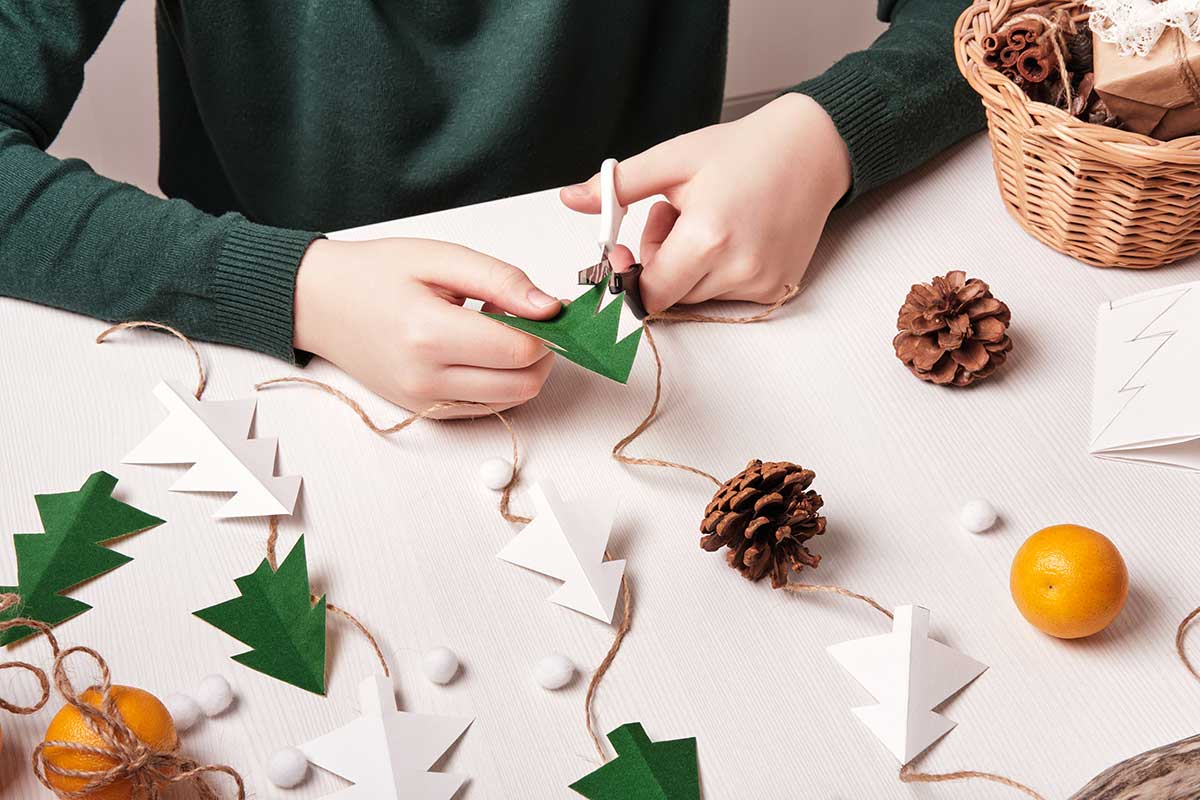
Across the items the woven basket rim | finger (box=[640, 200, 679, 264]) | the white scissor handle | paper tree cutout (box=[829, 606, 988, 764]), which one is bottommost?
paper tree cutout (box=[829, 606, 988, 764])

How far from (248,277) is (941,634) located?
47 centimetres

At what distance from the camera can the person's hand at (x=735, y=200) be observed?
0.64 meters

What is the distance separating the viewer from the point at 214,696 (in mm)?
472

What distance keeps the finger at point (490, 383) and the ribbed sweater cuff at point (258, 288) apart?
0.12 meters

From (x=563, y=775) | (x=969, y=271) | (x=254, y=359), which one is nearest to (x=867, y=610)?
(x=563, y=775)

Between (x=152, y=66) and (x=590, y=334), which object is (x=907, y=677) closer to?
(x=590, y=334)

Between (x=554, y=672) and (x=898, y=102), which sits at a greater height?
(x=898, y=102)

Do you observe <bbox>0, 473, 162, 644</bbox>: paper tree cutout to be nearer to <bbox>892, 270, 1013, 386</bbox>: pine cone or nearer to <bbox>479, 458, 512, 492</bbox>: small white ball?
<bbox>479, 458, 512, 492</bbox>: small white ball

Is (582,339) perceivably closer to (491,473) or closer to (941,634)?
(491,473)

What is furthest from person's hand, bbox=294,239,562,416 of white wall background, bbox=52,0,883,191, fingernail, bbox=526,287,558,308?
white wall background, bbox=52,0,883,191

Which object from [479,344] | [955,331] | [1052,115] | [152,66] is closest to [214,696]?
[479,344]

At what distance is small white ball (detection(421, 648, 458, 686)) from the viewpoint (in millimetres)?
486

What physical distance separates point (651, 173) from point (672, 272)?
80 mm

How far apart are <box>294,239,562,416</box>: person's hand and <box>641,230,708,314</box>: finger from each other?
0.09 m
